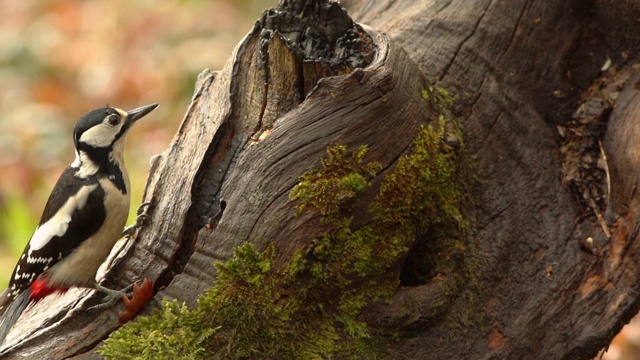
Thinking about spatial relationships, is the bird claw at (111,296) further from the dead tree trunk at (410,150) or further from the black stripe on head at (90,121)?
the black stripe on head at (90,121)

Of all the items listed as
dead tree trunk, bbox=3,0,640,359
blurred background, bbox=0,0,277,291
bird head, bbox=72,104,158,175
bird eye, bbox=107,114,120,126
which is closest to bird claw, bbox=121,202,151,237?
dead tree trunk, bbox=3,0,640,359

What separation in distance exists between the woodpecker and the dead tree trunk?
4.6 inches

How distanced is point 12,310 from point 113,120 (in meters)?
1.06

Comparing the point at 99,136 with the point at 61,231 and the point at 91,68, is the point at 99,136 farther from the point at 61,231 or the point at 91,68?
the point at 91,68

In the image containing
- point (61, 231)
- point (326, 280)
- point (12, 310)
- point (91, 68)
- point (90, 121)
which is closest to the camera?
point (326, 280)

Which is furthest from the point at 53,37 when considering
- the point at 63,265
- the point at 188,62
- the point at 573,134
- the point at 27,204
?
the point at 573,134

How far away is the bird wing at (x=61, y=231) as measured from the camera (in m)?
3.68

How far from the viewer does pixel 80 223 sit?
3738mm

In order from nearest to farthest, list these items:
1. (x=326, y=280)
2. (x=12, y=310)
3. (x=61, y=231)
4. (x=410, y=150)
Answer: (x=326, y=280)
(x=410, y=150)
(x=12, y=310)
(x=61, y=231)

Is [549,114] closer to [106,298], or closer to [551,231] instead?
[551,231]

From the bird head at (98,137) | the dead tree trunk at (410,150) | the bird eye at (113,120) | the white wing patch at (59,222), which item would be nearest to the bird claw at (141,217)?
the dead tree trunk at (410,150)

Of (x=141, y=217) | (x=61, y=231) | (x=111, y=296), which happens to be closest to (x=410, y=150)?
(x=141, y=217)

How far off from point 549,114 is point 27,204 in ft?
17.3

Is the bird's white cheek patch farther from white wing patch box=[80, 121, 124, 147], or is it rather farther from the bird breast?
the bird breast
